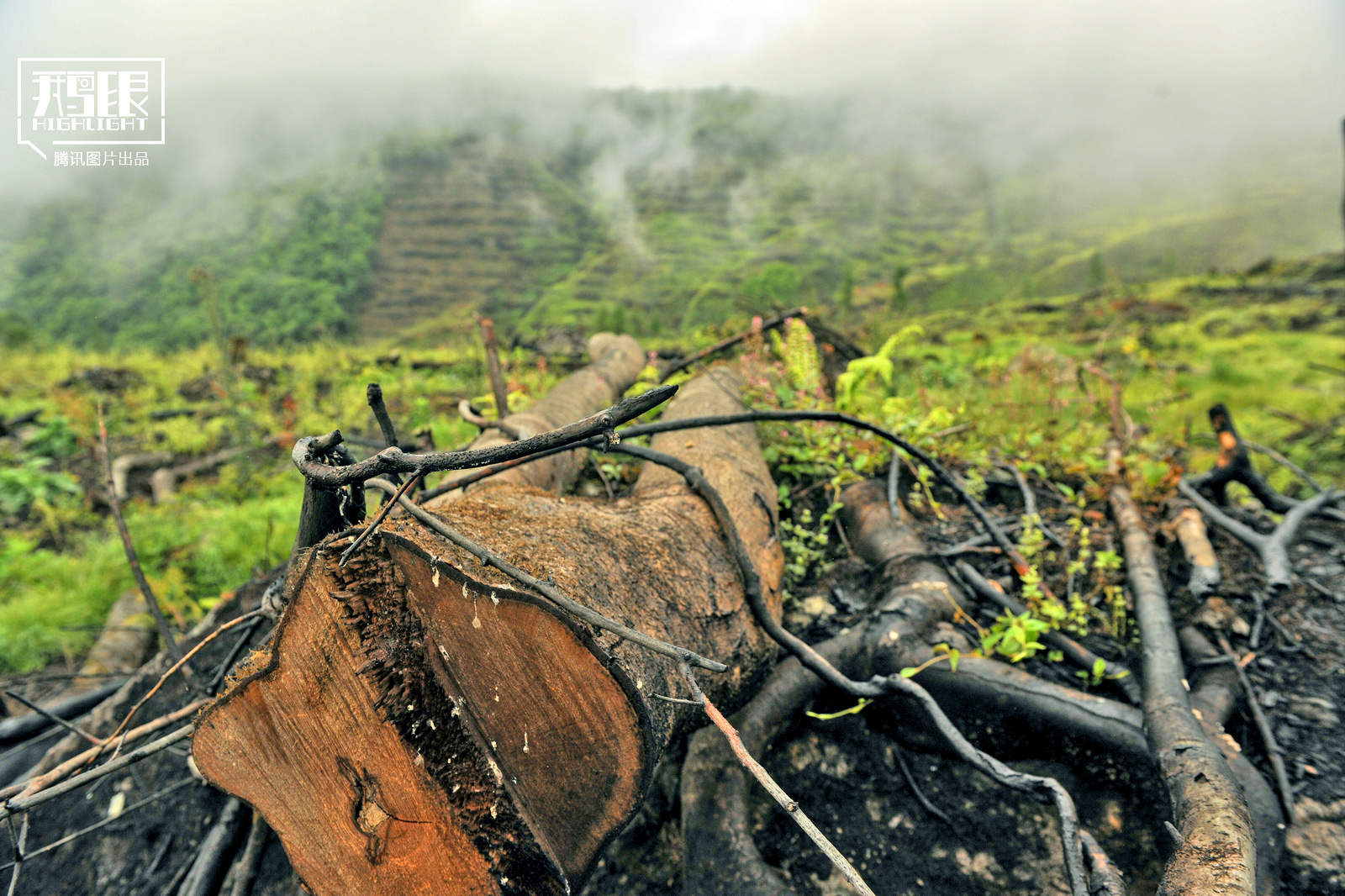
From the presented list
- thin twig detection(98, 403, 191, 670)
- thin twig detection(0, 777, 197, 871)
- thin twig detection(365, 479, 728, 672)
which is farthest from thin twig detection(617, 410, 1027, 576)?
thin twig detection(98, 403, 191, 670)

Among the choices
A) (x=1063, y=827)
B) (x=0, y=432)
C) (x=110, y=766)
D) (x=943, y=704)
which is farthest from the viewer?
(x=0, y=432)


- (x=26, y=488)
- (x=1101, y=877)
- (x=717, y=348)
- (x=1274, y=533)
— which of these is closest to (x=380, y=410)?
(x=1101, y=877)

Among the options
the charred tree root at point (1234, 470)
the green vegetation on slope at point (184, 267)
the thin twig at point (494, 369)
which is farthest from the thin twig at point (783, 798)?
the green vegetation on slope at point (184, 267)

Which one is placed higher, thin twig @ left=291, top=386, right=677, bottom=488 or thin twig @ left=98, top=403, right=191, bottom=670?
thin twig @ left=291, top=386, right=677, bottom=488

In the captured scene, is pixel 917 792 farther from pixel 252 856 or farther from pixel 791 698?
pixel 252 856

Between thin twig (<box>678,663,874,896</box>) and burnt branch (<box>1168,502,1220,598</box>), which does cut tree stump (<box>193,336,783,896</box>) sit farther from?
burnt branch (<box>1168,502,1220,598</box>)

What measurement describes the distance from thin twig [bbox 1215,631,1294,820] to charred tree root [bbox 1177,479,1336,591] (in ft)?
1.53

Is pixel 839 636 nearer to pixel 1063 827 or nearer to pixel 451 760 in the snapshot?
pixel 1063 827

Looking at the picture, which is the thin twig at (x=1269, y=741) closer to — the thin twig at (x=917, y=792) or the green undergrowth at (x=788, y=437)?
the green undergrowth at (x=788, y=437)

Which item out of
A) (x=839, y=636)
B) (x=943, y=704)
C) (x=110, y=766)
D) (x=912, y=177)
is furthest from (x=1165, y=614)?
(x=912, y=177)

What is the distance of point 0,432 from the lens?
7074 mm

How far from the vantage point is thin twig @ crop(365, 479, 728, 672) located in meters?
0.90

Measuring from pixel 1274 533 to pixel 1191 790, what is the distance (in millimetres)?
2176

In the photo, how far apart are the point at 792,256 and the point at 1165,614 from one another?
63330 millimetres
